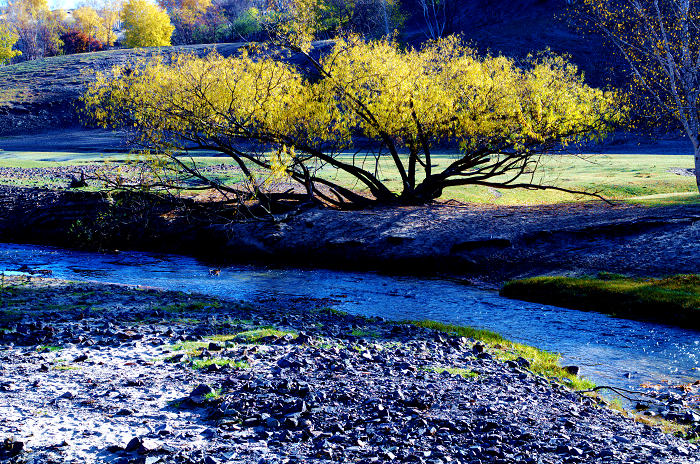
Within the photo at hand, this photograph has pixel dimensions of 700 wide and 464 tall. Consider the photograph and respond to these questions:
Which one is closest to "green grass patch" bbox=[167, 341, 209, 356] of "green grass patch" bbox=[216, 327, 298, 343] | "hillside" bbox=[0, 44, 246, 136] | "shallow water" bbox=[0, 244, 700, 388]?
"green grass patch" bbox=[216, 327, 298, 343]

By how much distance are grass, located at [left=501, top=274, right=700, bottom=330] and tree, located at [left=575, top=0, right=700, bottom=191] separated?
29.8 ft

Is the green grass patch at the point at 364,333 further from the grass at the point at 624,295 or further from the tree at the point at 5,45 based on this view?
the tree at the point at 5,45

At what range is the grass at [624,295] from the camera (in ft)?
55.7

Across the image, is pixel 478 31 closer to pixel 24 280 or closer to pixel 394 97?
pixel 394 97

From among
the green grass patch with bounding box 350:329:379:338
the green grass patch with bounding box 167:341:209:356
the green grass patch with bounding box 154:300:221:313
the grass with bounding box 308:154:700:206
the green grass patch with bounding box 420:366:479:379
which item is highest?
the grass with bounding box 308:154:700:206

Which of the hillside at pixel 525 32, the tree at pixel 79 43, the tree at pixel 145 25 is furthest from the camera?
the tree at pixel 79 43

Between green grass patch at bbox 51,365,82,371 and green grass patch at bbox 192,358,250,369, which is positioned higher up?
green grass patch at bbox 51,365,82,371

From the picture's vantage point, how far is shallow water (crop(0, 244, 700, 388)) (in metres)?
13.5

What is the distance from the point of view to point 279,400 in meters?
9.39

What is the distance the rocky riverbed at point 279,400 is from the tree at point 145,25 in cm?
11658

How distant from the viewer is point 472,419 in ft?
30.0

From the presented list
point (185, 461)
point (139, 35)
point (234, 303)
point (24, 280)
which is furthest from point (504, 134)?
point (139, 35)

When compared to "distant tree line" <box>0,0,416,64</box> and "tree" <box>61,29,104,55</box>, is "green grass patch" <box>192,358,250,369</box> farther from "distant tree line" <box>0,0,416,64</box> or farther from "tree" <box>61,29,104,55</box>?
"tree" <box>61,29,104,55</box>

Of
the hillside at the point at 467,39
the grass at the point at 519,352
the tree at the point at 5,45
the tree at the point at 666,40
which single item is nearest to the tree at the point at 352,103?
the tree at the point at 666,40
